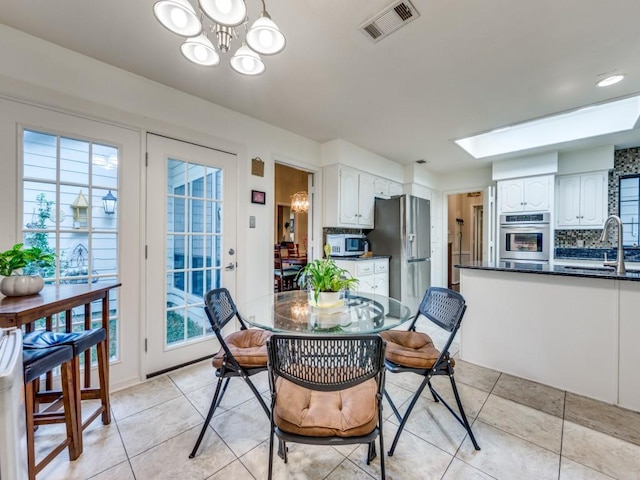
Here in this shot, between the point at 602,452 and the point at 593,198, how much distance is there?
3.79 meters

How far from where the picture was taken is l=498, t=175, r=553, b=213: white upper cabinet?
3996 mm

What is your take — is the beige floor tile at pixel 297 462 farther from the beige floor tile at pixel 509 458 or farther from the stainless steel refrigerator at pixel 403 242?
the stainless steel refrigerator at pixel 403 242

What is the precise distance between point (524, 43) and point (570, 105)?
1.38 meters

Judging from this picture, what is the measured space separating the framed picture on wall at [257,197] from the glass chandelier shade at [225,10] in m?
1.86

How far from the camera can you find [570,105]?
270cm

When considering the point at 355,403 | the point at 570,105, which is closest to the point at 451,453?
the point at 355,403

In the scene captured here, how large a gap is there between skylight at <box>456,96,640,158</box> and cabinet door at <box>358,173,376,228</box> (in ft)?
4.40

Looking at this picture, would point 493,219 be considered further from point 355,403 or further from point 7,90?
point 7,90

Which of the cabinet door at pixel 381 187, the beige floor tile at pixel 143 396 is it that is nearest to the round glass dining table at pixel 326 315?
the beige floor tile at pixel 143 396

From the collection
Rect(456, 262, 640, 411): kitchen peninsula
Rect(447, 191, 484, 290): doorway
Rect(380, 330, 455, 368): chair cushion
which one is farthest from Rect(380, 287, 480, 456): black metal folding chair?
Rect(447, 191, 484, 290): doorway

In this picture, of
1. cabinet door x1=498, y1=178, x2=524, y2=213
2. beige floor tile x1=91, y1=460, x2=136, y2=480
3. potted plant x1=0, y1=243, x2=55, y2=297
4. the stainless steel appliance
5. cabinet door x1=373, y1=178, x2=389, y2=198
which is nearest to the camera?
beige floor tile x1=91, y1=460, x2=136, y2=480

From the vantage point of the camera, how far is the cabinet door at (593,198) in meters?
3.81

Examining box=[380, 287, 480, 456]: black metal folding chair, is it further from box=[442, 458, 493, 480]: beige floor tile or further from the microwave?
the microwave

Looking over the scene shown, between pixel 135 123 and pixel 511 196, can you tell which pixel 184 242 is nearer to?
pixel 135 123
